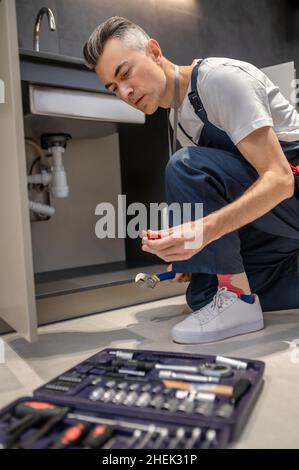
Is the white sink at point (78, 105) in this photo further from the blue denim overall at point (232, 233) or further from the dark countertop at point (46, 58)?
the blue denim overall at point (232, 233)

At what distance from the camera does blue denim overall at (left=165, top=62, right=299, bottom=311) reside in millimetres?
990

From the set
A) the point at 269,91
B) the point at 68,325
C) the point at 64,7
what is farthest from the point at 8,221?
the point at 64,7

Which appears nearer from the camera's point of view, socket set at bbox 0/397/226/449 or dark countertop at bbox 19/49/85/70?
socket set at bbox 0/397/226/449

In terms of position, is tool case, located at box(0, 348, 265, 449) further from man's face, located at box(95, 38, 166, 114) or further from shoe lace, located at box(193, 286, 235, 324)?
man's face, located at box(95, 38, 166, 114)

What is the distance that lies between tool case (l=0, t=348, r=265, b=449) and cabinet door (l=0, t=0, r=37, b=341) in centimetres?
22

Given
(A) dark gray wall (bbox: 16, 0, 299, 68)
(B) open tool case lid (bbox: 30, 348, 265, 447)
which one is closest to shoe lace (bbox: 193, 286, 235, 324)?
(B) open tool case lid (bbox: 30, 348, 265, 447)

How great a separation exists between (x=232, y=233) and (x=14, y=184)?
50 cm

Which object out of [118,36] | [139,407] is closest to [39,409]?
[139,407]

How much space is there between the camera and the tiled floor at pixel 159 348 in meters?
0.59

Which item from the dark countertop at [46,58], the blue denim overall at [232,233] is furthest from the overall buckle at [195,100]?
the dark countertop at [46,58]

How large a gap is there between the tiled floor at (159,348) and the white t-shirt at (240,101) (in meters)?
0.45

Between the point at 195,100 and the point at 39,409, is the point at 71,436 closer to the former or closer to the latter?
the point at 39,409

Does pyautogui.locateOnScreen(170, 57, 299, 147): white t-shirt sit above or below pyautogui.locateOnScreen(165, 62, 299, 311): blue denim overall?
above

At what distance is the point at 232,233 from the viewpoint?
3.29ft
